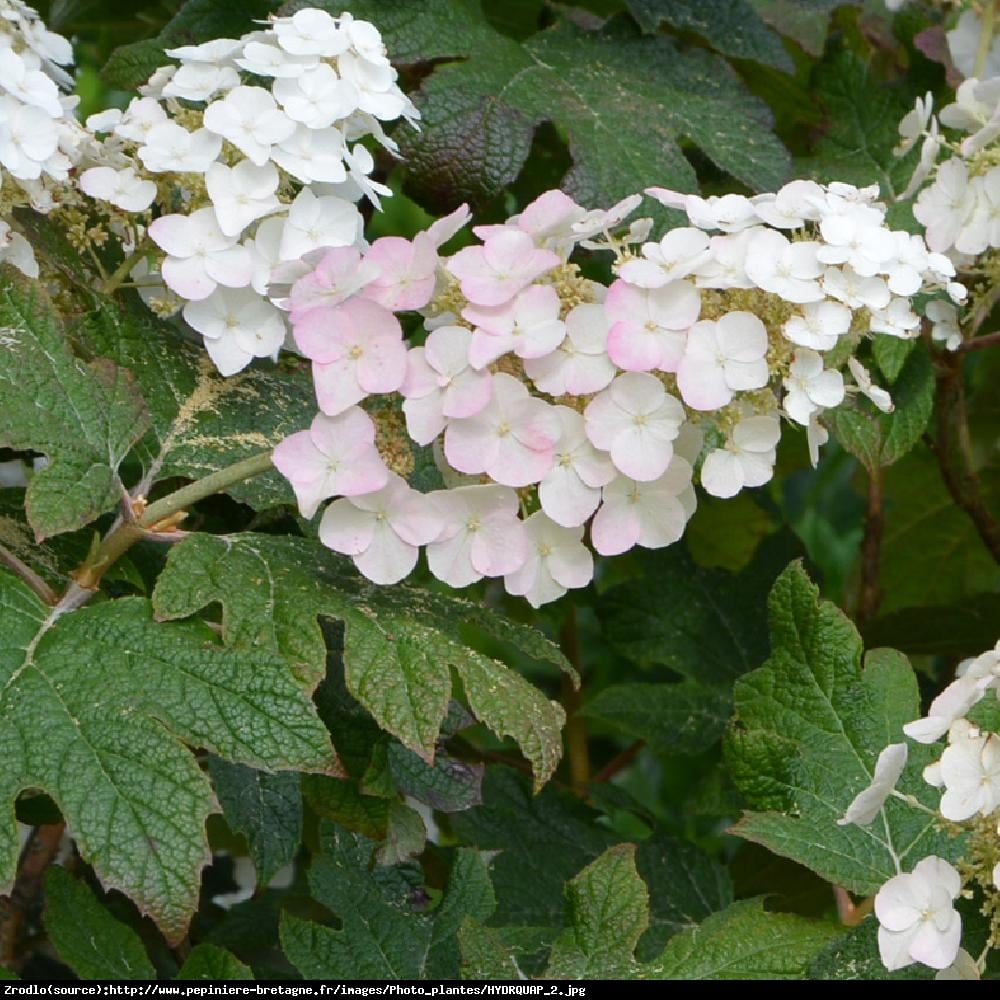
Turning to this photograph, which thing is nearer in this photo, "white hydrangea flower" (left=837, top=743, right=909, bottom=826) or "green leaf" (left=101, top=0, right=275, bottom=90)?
"white hydrangea flower" (left=837, top=743, right=909, bottom=826)

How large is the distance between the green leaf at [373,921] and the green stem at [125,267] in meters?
0.49

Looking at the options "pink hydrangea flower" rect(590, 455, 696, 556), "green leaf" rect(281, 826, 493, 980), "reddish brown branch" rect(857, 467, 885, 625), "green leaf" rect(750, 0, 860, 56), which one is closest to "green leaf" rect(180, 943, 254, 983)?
"green leaf" rect(281, 826, 493, 980)

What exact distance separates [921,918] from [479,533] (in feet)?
1.25

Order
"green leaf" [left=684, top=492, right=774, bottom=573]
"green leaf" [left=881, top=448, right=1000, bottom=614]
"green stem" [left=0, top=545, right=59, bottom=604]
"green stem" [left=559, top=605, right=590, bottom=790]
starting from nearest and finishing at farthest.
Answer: "green stem" [left=0, top=545, right=59, bottom=604] < "green stem" [left=559, top=605, right=590, bottom=790] < "green leaf" [left=684, top=492, right=774, bottom=573] < "green leaf" [left=881, top=448, right=1000, bottom=614]

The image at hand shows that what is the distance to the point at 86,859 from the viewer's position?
82 cm

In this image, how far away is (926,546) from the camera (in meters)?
2.03

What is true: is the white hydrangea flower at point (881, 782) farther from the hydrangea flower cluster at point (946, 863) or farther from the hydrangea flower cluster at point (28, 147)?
the hydrangea flower cluster at point (28, 147)

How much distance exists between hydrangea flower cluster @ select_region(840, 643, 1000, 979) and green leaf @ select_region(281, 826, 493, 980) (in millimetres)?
368

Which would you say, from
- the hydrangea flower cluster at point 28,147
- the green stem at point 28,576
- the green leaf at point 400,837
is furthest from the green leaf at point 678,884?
the hydrangea flower cluster at point 28,147

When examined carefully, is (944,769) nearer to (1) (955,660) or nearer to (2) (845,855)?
(2) (845,855)

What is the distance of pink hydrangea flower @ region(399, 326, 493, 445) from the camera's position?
84cm

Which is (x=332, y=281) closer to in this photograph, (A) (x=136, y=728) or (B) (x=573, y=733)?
(A) (x=136, y=728)

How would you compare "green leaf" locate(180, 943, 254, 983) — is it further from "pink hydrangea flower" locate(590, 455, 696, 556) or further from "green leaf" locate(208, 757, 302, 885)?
"pink hydrangea flower" locate(590, 455, 696, 556)

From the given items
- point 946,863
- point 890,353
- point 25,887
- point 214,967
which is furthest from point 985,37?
point 25,887
